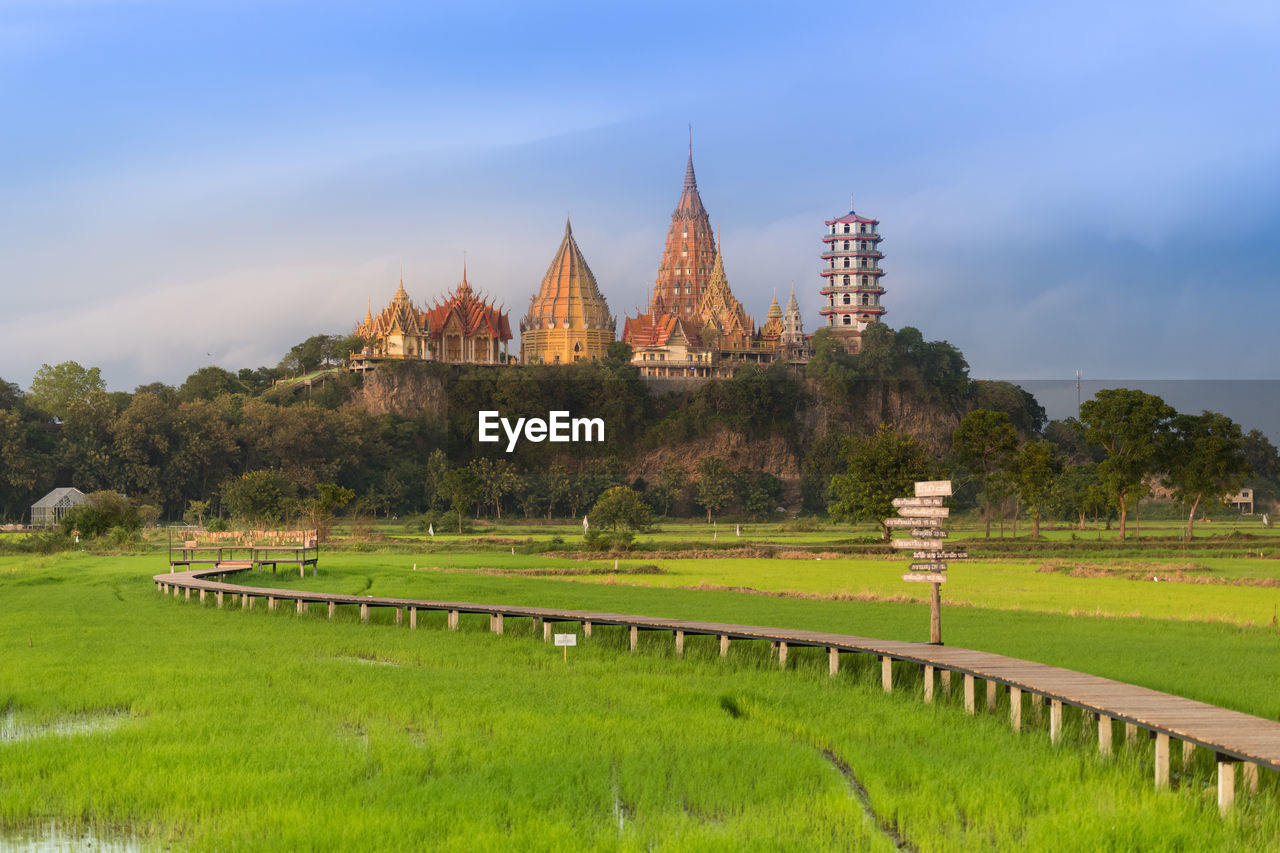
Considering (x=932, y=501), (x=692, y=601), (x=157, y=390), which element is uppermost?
(x=157, y=390)

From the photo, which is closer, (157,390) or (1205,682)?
(1205,682)

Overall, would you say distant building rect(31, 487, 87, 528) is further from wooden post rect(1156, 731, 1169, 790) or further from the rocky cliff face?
wooden post rect(1156, 731, 1169, 790)

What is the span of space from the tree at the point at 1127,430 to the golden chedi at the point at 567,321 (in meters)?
68.9

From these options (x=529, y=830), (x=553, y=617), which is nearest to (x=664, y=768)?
(x=529, y=830)

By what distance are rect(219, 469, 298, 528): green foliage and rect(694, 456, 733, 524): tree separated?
30355 mm

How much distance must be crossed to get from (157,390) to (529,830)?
327ft

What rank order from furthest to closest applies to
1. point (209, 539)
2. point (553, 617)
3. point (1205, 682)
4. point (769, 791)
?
point (209, 539)
point (553, 617)
point (1205, 682)
point (769, 791)

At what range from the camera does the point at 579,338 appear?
4978 inches

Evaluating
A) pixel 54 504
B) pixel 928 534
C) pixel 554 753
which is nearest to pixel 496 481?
pixel 54 504

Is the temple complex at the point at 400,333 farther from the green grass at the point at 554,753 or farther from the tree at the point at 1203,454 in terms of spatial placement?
the green grass at the point at 554,753

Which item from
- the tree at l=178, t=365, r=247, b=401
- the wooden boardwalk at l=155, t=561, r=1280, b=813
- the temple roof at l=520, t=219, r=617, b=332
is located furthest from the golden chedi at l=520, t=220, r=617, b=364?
the wooden boardwalk at l=155, t=561, r=1280, b=813

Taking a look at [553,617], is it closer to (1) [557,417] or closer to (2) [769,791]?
(2) [769,791]

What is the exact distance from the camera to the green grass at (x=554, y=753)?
32.9ft

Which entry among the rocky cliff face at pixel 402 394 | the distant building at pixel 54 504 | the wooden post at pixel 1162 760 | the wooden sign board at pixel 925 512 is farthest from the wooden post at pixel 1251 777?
the rocky cliff face at pixel 402 394
